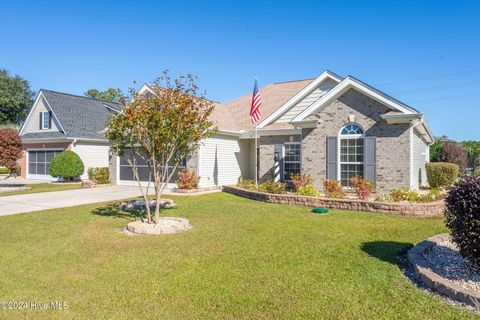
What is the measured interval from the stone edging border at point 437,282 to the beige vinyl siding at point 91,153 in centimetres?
2330

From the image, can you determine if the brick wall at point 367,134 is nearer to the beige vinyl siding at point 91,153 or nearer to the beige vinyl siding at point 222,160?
the beige vinyl siding at point 222,160

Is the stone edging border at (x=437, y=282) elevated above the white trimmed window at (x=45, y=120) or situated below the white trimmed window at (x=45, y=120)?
below

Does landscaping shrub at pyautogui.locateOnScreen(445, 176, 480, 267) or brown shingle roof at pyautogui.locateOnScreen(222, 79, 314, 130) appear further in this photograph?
brown shingle roof at pyautogui.locateOnScreen(222, 79, 314, 130)

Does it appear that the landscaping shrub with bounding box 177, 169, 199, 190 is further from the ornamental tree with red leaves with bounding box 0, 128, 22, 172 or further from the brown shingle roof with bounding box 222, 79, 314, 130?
the ornamental tree with red leaves with bounding box 0, 128, 22, 172

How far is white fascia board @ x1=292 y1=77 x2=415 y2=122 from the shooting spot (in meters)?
13.0

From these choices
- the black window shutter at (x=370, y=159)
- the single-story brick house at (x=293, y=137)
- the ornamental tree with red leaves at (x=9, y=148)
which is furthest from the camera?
the ornamental tree with red leaves at (x=9, y=148)

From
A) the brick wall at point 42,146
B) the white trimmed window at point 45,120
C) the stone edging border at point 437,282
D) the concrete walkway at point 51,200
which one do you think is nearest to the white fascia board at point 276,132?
the concrete walkway at point 51,200

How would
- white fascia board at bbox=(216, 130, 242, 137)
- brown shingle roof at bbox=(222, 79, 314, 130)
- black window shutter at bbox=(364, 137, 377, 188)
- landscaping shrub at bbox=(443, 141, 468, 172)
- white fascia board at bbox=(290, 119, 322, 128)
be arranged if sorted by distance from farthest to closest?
landscaping shrub at bbox=(443, 141, 468, 172) → brown shingle roof at bbox=(222, 79, 314, 130) → white fascia board at bbox=(216, 130, 242, 137) → white fascia board at bbox=(290, 119, 322, 128) → black window shutter at bbox=(364, 137, 377, 188)

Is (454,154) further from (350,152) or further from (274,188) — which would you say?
(274,188)

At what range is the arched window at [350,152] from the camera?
13930 mm

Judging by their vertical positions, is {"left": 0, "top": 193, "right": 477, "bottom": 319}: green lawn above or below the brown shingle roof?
below

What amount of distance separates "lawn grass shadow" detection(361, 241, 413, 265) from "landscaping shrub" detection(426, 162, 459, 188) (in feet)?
38.8

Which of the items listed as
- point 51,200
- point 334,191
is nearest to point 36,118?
point 51,200

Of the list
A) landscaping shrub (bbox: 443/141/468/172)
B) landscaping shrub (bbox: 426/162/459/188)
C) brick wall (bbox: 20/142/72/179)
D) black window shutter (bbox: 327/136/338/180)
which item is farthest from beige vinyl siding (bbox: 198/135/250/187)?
landscaping shrub (bbox: 443/141/468/172)
